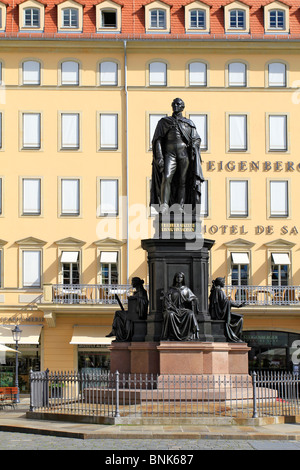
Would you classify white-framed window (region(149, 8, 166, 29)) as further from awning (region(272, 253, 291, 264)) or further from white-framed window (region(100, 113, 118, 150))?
awning (region(272, 253, 291, 264))

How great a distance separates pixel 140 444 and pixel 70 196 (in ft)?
94.3

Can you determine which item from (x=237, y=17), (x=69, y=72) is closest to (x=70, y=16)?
(x=69, y=72)

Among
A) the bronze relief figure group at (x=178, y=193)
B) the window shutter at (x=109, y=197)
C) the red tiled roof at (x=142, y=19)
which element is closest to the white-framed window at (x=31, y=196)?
the window shutter at (x=109, y=197)

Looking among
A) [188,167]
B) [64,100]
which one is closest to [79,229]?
[64,100]

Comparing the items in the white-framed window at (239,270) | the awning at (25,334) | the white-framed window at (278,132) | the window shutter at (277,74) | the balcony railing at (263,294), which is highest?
the window shutter at (277,74)

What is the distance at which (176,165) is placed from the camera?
22.5m

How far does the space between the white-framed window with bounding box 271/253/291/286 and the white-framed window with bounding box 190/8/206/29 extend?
11.3 m

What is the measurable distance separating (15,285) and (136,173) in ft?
24.7

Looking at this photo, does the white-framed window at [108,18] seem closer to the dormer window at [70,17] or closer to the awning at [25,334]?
the dormer window at [70,17]

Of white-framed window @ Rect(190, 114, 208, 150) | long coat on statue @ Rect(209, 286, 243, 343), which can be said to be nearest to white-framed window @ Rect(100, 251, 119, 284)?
white-framed window @ Rect(190, 114, 208, 150)

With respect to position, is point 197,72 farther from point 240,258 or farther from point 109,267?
point 109,267

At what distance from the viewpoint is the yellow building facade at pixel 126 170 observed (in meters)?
43.4

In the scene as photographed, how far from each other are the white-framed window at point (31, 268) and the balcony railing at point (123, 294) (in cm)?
117
